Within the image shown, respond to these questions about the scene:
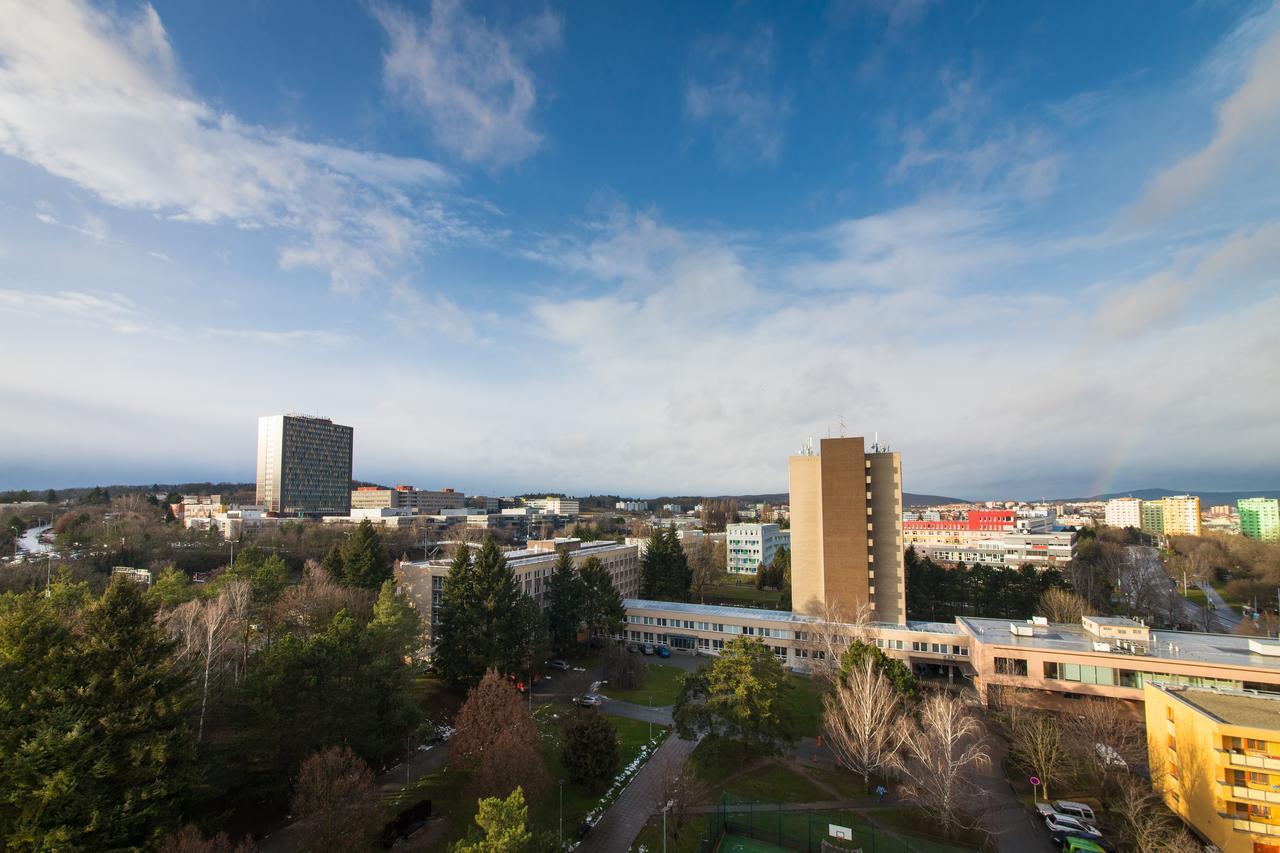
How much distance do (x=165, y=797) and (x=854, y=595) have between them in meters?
38.4

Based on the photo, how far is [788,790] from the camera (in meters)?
23.5

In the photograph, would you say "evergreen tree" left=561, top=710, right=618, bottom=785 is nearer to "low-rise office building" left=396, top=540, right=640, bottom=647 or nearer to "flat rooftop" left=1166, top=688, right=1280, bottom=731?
"low-rise office building" left=396, top=540, right=640, bottom=647

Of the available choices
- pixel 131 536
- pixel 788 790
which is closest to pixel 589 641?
pixel 788 790

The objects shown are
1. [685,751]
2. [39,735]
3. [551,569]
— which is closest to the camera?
[39,735]

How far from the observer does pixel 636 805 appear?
22.1m

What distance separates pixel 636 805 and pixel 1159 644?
28.8m

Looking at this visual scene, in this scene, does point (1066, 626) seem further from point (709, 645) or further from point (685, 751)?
point (685, 751)

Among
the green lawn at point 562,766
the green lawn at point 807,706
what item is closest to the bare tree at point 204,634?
the green lawn at point 562,766

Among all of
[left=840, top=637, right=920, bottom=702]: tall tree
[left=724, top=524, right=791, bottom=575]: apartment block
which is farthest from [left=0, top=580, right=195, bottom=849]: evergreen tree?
[left=724, top=524, right=791, bottom=575]: apartment block

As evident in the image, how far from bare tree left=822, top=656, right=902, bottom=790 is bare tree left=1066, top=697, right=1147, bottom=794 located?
6.78m

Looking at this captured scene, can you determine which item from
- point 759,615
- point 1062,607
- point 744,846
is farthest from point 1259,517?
point 744,846

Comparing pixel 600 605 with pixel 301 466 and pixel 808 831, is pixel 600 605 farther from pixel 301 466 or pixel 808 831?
pixel 301 466

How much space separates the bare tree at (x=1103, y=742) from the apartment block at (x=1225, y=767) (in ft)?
4.11

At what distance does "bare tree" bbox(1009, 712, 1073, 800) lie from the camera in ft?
71.9
